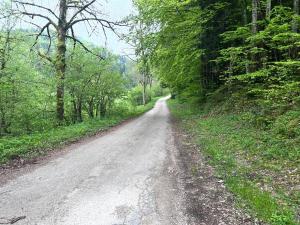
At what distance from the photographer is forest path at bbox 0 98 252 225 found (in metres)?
5.29

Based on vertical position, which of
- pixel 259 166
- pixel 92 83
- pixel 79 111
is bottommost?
pixel 259 166

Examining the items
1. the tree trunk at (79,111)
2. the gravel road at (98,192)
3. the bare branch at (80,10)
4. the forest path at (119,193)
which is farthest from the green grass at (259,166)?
the bare branch at (80,10)

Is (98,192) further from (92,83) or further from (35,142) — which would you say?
(92,83)

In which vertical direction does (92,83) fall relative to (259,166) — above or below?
above

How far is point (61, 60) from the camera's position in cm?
1812

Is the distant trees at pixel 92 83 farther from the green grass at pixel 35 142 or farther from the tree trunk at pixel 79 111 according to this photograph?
the green grass at pixel 35 142

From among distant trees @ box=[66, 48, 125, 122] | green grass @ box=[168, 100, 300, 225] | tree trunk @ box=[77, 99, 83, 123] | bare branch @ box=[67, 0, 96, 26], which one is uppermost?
bare branch @ box=[67, 0, 96, 26]

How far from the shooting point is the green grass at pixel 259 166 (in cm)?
562

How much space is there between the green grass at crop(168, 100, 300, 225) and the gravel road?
4.41ft

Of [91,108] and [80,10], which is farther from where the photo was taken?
[91,108]

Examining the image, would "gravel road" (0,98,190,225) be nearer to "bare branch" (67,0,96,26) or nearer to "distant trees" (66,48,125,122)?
"distant trees" (66,48,125,122)

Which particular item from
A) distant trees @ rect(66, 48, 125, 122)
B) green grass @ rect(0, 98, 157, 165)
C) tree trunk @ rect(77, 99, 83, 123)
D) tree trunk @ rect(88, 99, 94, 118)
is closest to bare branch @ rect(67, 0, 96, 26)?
distant trees @ rect(66, 48, 125, 122)

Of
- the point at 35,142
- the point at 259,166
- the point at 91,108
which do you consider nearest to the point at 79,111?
the point at 91,108

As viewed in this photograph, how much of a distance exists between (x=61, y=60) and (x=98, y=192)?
13.3 meters
